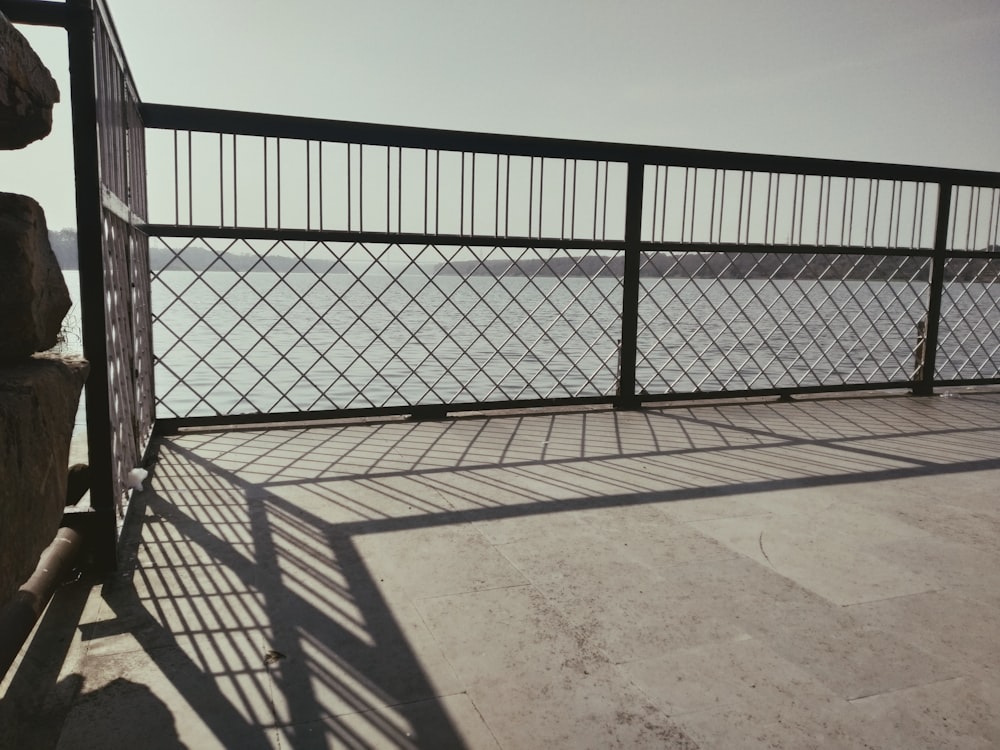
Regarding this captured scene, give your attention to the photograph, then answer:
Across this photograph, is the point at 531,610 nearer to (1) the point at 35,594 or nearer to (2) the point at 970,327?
(1) the point at 35,594

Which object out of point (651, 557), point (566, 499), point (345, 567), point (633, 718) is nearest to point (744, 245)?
point (566, 499)

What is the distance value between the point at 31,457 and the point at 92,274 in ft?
2.70

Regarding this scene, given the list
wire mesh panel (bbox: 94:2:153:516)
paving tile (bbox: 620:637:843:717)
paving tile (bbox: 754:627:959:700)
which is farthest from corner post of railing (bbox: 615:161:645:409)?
paving tile (bbox: 620:637:843:717)

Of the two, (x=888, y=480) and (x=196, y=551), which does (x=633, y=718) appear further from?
(x=888, y=480)

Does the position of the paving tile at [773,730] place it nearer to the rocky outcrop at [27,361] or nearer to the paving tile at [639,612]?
the paving tile at [639,612]

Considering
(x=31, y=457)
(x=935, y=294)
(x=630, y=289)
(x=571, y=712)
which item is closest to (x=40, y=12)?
(x=31, y=457)

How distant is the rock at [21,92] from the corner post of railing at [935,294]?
496cm

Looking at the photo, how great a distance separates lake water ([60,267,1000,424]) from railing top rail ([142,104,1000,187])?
74cm

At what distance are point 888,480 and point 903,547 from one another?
2.54 ft

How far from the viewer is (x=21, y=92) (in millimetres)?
1230

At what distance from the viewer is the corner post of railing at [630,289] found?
4.05m

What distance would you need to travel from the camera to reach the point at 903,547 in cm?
218

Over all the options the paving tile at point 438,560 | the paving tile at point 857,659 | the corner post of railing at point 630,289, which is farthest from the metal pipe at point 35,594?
the corner post of railing at point 630,289

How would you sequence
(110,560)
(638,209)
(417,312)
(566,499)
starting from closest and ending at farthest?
1. (110,560)
2. (566,499)
3. (638,209)
4. (417,312)
